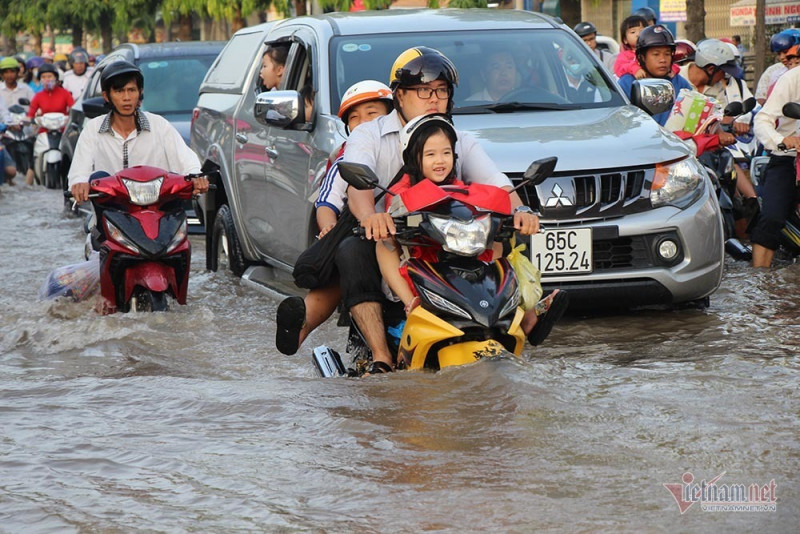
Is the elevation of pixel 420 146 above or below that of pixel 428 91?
below

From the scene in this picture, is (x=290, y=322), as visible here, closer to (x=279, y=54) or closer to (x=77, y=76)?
(x=279, y=54)

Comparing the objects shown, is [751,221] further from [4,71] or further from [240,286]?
[4,71]

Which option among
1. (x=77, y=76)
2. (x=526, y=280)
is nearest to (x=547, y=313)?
(x=526, y=280)

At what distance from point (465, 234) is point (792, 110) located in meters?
4.71

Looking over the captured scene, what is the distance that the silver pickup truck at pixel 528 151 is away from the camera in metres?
7.92

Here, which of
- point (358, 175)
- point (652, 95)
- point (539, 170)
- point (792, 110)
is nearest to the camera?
point (358, 175)

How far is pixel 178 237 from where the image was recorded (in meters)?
8.15

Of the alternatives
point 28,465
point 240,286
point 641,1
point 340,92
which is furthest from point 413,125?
point 641,1

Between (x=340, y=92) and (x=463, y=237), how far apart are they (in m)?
3.49

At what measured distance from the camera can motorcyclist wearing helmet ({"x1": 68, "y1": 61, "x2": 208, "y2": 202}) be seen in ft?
27.7

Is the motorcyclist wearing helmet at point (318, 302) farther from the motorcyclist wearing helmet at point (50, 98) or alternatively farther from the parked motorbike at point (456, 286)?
the motorcyclist wearing helmet at point (50, 98)

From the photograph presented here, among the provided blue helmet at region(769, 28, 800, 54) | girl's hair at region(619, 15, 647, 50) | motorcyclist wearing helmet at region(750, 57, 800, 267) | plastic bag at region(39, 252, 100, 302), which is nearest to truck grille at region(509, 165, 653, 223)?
motorcyclist wearing helmet at region(750, 57, 800, 267)

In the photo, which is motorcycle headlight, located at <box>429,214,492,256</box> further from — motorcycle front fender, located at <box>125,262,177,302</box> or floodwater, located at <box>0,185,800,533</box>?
motorcycle front fender, located at <box>125,262,177,302</box>

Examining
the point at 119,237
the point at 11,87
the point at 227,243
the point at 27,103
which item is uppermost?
the point at 119,237
